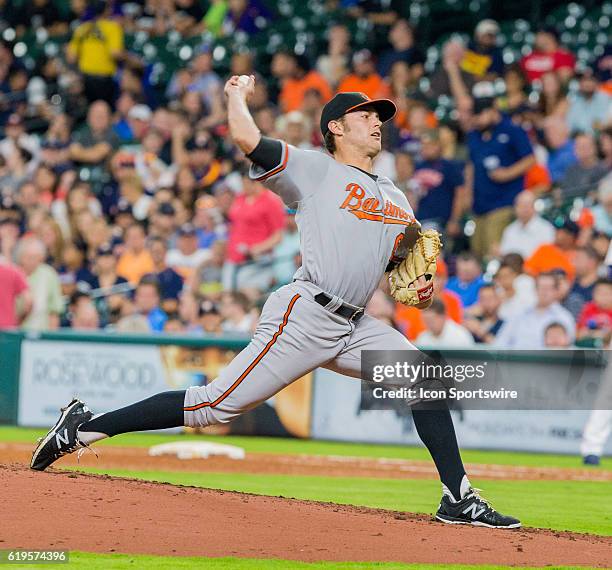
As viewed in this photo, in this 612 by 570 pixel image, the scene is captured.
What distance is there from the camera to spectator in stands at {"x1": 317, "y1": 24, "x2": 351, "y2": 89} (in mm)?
16359

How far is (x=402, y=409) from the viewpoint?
38.9 ft

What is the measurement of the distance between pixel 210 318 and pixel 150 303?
74 centimetres

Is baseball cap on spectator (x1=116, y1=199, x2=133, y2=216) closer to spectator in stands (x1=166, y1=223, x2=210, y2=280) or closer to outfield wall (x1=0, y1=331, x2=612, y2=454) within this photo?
spectator in stands (x1=166, y1=223, x2=210, y2=280)

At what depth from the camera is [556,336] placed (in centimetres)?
1149

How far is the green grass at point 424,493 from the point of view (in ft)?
23.9

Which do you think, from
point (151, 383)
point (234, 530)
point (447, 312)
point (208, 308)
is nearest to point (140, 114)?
point (208, 308)

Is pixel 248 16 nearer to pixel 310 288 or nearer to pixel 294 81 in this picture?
pixel 294 81

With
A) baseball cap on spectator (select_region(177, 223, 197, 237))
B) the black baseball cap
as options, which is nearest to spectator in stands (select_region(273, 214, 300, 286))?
baseball cap on spectator (select_region(177, 223, 197, 237))

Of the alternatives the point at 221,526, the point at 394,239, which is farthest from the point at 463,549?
the point at 394,239

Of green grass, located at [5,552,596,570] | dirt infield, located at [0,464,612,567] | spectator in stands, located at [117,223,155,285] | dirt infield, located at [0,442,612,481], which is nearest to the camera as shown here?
green grass, located at [5,552,596,570]

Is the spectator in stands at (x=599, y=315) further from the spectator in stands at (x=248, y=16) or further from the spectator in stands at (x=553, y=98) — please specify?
the spectator in stands at (x=248, y=16)

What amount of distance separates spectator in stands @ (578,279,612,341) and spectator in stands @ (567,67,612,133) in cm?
290

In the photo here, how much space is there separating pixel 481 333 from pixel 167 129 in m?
6.59

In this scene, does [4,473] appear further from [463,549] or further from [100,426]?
[463,549]
